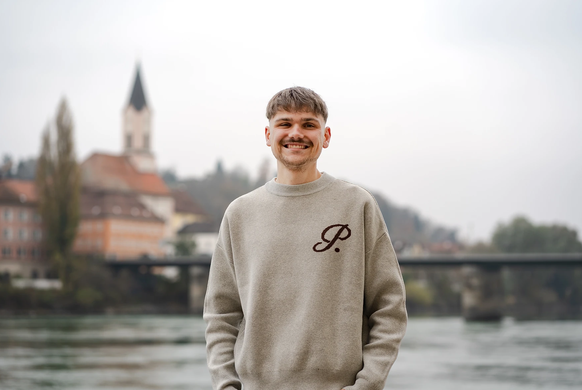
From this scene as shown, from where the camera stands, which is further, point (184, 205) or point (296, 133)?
point (184, 205)

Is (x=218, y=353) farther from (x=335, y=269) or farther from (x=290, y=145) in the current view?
(x=290, y=145)

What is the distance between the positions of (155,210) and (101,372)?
7408 centimetres

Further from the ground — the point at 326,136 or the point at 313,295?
the point at 326,136

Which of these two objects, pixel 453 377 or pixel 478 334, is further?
pixel 478 334

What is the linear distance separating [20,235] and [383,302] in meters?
67.1

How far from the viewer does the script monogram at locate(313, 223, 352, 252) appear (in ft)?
8.07

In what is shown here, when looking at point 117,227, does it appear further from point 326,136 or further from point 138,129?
point 326,136

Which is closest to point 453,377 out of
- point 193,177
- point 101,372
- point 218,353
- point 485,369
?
point 485,369

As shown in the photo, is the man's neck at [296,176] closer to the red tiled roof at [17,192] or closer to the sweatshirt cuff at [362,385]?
the sweatshirt cuff at [362,385]

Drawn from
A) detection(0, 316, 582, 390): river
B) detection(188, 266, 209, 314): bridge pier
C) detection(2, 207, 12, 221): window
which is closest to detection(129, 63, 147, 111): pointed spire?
detection(2, 207, 12, 221): window

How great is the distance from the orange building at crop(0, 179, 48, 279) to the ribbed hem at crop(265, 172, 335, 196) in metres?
61.7

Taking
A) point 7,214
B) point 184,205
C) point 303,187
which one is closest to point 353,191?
point 303,187

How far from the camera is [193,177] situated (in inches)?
4835

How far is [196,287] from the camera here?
5994cm
